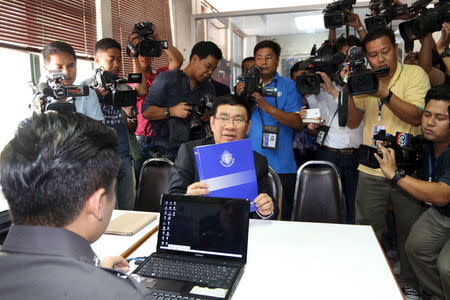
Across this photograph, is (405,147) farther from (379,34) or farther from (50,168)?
(50,168)

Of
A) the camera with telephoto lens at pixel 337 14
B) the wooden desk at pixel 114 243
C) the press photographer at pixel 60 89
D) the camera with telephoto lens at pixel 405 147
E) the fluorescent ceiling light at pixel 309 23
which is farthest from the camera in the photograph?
the fluorescent ceiling light at pixel 309 23

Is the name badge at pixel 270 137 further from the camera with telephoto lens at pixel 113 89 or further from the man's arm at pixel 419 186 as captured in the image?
the camera with telephoto lens at pixel 113 89

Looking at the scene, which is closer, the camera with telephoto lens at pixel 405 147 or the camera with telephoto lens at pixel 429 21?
the camera with telephoto lens at pixel 405 147

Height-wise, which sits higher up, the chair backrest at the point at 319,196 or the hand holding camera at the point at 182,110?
the hand holding camera at the point at 182,110

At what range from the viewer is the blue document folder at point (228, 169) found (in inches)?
64.3

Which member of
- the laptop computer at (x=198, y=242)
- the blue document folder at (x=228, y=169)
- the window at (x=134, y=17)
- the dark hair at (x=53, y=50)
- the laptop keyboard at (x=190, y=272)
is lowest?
the laptop keyboard at (x=190, y=272)

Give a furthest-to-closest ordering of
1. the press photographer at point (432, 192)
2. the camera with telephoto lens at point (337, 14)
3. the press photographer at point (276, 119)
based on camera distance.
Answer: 1. the camera with telephoto lens at point (337, 14)
2. the press photographer at point (276, 119)
3. the press photographer at point (432, 192)

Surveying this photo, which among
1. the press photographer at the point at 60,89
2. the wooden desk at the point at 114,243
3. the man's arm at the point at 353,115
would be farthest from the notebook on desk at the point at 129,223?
the man's arm at the point at 353,115

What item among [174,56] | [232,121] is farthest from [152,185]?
[174,56]

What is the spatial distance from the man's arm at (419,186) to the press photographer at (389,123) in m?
0.32

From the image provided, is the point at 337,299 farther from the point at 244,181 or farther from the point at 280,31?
the point at 280,31

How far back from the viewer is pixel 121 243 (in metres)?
1.60

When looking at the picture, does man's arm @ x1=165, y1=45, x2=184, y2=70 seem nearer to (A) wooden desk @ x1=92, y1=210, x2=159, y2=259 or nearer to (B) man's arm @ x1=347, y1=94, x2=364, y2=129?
(B) man's arm @ x1=347, y1=94, x2=364, y2=129

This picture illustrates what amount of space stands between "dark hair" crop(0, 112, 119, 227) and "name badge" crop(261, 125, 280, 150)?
6.96 ft
